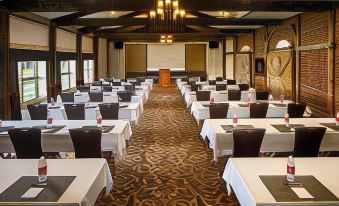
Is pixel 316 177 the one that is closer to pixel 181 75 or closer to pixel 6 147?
pixel 6 147

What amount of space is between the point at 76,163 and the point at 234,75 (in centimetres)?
1837

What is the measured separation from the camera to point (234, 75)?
2191 cm

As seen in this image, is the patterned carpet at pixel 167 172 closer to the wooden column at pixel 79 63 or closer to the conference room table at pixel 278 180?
the conference room table at pixel 278 180

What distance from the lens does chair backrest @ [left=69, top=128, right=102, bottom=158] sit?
5266mm

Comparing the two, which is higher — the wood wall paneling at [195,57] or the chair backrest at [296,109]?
the wood wall paneling at [195,57]

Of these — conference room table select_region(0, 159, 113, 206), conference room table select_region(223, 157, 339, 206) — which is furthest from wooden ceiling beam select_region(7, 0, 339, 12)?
conference room table select_region(223, 157, 339, 206)

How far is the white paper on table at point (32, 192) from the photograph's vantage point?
10.5 ft

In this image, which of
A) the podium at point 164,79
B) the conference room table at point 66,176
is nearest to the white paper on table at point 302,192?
the conference room table at point 66,176

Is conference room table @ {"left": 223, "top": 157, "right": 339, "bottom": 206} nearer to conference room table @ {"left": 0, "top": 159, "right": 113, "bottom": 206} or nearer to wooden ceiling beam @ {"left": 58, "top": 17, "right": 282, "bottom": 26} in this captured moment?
conference room table @ {"left": 0, "top": 159, "right": 113, "bottom": 206}

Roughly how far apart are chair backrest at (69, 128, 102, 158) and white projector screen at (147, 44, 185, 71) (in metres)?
23.0

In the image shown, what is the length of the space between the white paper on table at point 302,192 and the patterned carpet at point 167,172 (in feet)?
6.18

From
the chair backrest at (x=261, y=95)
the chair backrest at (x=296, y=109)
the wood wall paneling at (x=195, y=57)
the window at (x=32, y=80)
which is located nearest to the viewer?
the chair backrest at (x=296, y=109)

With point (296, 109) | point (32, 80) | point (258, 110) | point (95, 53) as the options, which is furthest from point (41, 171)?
point (95, 53)

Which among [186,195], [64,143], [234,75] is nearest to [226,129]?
[186,195]
